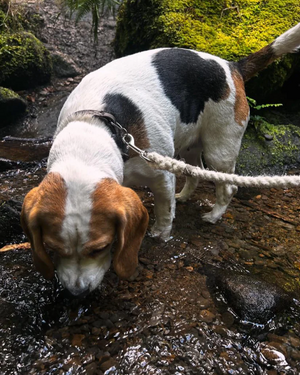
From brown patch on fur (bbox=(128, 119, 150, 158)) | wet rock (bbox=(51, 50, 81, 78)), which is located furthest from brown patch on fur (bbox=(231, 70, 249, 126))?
wet rock (bbox=(51, 50, 81, 78))

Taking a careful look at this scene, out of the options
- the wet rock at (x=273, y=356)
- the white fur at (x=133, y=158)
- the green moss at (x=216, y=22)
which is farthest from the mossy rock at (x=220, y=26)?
the wet rock at (x=273, y=356)

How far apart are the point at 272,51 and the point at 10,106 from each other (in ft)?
13.6

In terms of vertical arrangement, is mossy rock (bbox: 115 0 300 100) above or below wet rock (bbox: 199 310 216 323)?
above

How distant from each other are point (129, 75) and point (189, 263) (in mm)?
1828

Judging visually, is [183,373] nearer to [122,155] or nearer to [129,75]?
[122,155]

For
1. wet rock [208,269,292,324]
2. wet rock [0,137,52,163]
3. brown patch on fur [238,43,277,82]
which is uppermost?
brown patch on fur [238,43,277,82]

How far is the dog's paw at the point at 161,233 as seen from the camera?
3.86m

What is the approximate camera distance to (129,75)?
330 cm

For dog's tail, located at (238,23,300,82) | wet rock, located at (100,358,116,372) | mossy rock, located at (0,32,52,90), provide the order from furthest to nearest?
mossy rock, located at (0,32,52,90)
dog's tail, located at (238,23,300,82)
wet rock, located at (100,358,116,372)

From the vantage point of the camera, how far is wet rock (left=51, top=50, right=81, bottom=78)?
7.74 meters

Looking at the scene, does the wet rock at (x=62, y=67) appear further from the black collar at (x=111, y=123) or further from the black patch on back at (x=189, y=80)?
the black collar at (x=111, y=123)

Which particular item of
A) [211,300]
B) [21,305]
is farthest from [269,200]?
[21,305]

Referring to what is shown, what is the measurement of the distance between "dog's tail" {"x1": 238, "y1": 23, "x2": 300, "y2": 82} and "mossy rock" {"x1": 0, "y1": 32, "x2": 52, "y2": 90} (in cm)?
429

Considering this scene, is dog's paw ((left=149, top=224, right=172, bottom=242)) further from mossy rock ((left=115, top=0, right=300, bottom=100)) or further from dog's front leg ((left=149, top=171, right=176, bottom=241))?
mossy rock ((left=115, top=0, right=300, bottom=100))
